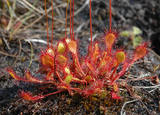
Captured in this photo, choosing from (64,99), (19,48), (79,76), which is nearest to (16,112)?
(64,99)

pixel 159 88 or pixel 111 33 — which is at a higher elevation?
pixel 111 33

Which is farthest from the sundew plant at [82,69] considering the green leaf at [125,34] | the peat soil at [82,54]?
the green leaf at [125,34]

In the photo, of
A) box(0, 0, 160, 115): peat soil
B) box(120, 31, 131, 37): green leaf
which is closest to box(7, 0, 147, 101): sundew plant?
box(0, 0, 160, 115): peat soil

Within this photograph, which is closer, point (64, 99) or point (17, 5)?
point (64, 99)

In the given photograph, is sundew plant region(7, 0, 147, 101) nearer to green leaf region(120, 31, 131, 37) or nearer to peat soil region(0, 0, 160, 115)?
peat soil region(0, 0, 160, 115)

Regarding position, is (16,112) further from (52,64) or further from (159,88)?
(159,88)

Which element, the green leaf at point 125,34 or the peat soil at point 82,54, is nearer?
the peat soil at point 82,54

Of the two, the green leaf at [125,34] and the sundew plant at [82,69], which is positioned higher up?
the green leaf at [125,34]

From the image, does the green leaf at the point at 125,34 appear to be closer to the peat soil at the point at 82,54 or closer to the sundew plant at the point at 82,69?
the peat soil at the point at 82,54
